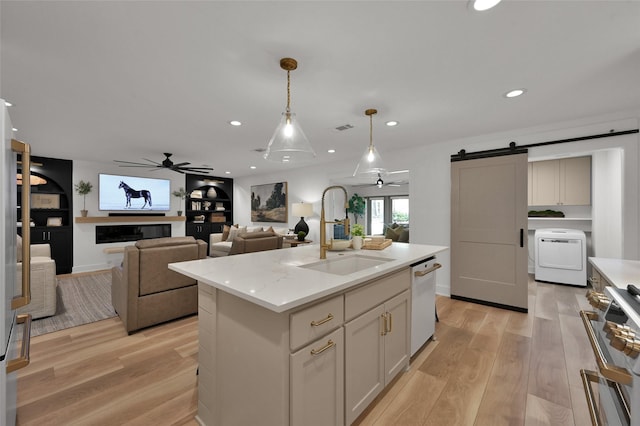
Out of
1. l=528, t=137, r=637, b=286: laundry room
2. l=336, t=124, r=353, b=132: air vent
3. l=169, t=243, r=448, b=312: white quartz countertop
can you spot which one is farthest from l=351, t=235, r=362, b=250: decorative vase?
l=528, t=137, r=637, b=286: laundry room

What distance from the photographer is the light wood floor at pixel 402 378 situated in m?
1.66

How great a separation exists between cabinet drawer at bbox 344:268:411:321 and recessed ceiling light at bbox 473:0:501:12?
1601 millimetres

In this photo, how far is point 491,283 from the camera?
3588 millimetres

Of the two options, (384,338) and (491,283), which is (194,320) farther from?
(491,283)

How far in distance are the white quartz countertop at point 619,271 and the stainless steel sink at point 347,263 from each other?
1219 millimetres

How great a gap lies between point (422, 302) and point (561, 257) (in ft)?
12.5

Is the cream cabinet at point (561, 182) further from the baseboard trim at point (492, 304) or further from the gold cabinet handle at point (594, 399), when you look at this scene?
the gold cabinet handle at point (594, 399)

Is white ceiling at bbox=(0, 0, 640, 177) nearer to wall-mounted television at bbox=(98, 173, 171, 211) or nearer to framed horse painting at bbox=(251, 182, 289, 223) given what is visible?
wall-mounted television at bbox=(98, 173, 171, 211)

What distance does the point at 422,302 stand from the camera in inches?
91.6

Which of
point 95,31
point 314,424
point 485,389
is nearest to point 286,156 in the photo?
point 95,31

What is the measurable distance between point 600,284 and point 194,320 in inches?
142

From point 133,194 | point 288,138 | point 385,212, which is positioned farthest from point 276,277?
point 385,212

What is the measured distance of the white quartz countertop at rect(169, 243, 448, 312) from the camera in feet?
3.80

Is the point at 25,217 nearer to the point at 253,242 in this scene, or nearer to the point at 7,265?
the point at 7,265
